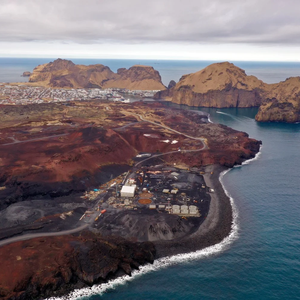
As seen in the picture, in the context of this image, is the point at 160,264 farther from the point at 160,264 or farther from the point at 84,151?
the point at 84,151

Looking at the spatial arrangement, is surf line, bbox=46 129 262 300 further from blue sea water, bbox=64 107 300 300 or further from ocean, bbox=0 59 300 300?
blue sea water, bbox=64 107 300 300

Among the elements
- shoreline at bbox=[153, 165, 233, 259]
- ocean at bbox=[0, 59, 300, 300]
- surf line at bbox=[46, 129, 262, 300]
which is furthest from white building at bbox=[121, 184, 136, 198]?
ocean at bbox=[0, 59, 300, 300]

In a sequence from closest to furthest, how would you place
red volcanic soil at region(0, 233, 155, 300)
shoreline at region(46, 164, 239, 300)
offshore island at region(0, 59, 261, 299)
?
red volcanic soil at region(0, 233, 155, 300)
shoreline at region(46, 164, 239, 300)
offshore island at region(0, 59, 261, 299)

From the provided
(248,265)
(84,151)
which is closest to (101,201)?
(84,151)

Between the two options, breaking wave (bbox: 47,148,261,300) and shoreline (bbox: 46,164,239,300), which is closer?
breaking wave (bbox: 47,148,261,300)

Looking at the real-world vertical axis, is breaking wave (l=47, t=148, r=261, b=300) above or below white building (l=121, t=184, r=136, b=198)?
below

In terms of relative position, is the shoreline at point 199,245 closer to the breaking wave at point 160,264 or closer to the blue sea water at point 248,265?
the breaking wave at point 160,264

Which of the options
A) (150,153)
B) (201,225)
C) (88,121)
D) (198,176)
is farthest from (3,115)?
(201,225)

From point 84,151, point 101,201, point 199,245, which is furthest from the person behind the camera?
point 84,151
